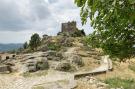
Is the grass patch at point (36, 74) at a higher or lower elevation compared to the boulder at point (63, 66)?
lower

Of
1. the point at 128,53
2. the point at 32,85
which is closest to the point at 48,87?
the point at 32,85

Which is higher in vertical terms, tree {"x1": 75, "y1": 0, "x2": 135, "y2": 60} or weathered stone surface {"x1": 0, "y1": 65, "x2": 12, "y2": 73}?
tree {"x1": 75, "y1": 0, "x2": 135, "y2": 60}

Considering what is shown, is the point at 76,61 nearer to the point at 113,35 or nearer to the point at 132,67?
the point at 132,67

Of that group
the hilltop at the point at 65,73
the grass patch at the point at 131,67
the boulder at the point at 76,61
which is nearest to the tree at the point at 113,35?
the hilltop at the point at 65,73

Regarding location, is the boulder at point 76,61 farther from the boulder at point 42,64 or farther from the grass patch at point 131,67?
the grass patch at point 131,67

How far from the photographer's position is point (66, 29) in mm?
100938

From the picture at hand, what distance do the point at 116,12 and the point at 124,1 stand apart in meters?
1.50

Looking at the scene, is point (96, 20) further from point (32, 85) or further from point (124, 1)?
point (32, 85)

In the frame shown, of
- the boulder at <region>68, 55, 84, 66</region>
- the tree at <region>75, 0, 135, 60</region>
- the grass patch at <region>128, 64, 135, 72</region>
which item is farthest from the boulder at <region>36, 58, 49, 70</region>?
the tree at <region>75, 0, 135, 60</region>

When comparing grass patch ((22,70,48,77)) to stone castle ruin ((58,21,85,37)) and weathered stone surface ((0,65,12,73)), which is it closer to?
weathered stone surface ((0,65,12,73))

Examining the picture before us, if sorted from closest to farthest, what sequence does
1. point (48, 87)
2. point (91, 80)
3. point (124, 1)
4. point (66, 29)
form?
1. point (124, 1)
2. point (48, 87)
3. point (91, 80)
4. point (66, 29)

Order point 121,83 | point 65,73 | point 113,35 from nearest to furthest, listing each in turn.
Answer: point 113,35 < point 121,83 < point 65,73

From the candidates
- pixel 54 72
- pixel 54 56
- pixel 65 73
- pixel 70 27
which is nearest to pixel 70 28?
pixel 70 27

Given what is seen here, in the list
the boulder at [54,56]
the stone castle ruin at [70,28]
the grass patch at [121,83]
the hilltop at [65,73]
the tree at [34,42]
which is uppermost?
the stone castle ruin at [70,28]
